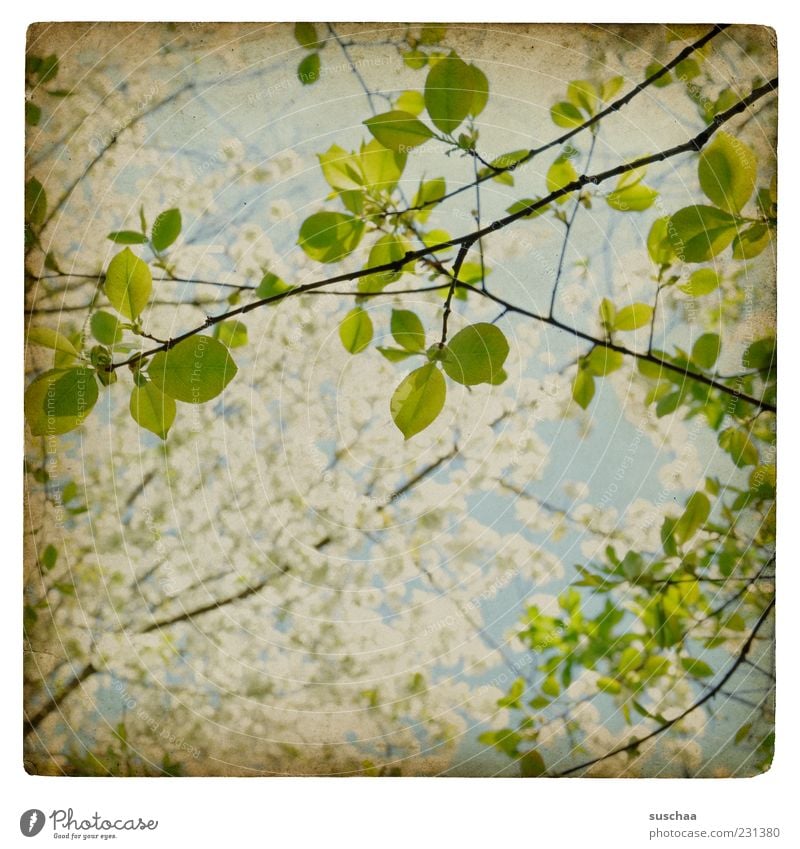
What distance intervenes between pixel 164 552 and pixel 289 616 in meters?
0.11

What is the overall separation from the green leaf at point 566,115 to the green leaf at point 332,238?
17cm

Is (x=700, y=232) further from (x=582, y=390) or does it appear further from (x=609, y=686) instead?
(x=609, y=686)

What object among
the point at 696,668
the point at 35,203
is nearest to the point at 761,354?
the point at 696,668

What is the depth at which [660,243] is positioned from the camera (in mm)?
489

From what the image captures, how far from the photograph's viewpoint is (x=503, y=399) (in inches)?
19.2

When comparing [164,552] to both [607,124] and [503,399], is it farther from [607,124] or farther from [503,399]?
[607,124]

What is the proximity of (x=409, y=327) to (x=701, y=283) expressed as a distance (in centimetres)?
23

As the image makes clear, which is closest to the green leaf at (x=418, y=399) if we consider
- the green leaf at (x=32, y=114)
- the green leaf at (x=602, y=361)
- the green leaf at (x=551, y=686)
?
the green leaf at (x=602, y=361)

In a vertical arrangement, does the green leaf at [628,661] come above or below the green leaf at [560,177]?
below

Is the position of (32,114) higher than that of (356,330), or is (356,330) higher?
(32,114)

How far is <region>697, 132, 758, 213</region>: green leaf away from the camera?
49 cm

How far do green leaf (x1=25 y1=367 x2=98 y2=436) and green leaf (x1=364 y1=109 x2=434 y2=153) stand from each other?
0.95 ft

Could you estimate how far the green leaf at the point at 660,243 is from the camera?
488 mm

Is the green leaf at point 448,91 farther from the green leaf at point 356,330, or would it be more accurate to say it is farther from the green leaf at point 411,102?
the green leaf at point 356,330
